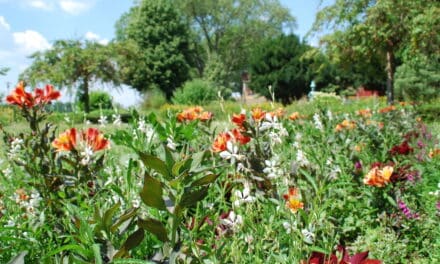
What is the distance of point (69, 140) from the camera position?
159 cm

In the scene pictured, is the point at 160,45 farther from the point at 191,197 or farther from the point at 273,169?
the point at 191,197

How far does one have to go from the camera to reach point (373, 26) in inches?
685

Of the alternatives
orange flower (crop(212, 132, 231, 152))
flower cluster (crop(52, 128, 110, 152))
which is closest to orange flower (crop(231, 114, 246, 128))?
orange flower (crop(212, 132, 231, 152))

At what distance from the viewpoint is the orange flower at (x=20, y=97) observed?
1.79 metres

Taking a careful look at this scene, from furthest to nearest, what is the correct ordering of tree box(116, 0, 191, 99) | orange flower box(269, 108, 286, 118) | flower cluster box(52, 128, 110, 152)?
tree box(116, 0, 191, 99) → orange flower box(269, 108, 286, 118) → flower cluster box(52, 128, 110, 152)

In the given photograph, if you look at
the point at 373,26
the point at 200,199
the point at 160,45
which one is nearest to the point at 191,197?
the point at 200,199

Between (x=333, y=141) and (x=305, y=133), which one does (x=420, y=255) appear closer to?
(x=333, y=141)

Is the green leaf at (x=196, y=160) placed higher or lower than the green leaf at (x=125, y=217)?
higher

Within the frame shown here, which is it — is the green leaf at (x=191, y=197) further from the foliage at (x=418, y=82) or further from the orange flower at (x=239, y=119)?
the foliage at (x=418, y=82)

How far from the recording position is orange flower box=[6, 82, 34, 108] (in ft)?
5.87

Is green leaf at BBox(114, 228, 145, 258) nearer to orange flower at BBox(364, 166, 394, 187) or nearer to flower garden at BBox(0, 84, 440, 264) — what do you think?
flower garden at BBox(0, 84, 440, 264)

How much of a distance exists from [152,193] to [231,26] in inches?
1750

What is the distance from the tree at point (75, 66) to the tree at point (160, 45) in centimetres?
903

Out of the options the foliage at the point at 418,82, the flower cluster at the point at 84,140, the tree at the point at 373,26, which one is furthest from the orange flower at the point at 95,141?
the foliage at the point at 418,82
